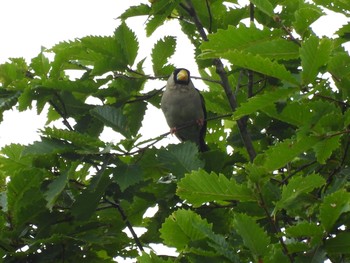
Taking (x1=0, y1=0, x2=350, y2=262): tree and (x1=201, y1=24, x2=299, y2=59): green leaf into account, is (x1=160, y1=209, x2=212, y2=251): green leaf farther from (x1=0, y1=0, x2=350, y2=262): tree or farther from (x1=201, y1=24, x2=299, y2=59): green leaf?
(x1=201, y1=24, x2=299, y2=59): green leaf

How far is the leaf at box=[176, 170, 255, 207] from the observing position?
1901mm

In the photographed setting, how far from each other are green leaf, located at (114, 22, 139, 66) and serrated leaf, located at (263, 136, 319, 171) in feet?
4.46

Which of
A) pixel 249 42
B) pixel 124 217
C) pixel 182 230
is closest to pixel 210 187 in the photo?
pixel 182 230

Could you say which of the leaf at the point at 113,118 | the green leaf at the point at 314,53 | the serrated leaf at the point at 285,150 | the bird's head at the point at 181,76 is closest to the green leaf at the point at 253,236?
the serrated leaf at the point at 285,150

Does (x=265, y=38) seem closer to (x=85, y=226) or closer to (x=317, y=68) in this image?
(x=317, y=68)

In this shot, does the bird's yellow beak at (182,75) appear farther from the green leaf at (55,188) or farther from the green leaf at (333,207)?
the green leaf at (333,207)

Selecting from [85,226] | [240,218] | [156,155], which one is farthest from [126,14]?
[240,218]

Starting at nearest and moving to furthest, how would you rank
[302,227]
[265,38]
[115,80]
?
[302,227], [265,38], [115,80]

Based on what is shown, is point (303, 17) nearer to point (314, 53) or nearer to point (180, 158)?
point (314, 53)

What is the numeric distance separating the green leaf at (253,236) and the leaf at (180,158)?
2.77 ft

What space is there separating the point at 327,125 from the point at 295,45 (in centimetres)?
27

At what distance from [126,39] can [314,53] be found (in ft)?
4.90

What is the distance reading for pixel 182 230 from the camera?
6.47 ft

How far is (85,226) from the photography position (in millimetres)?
3014
